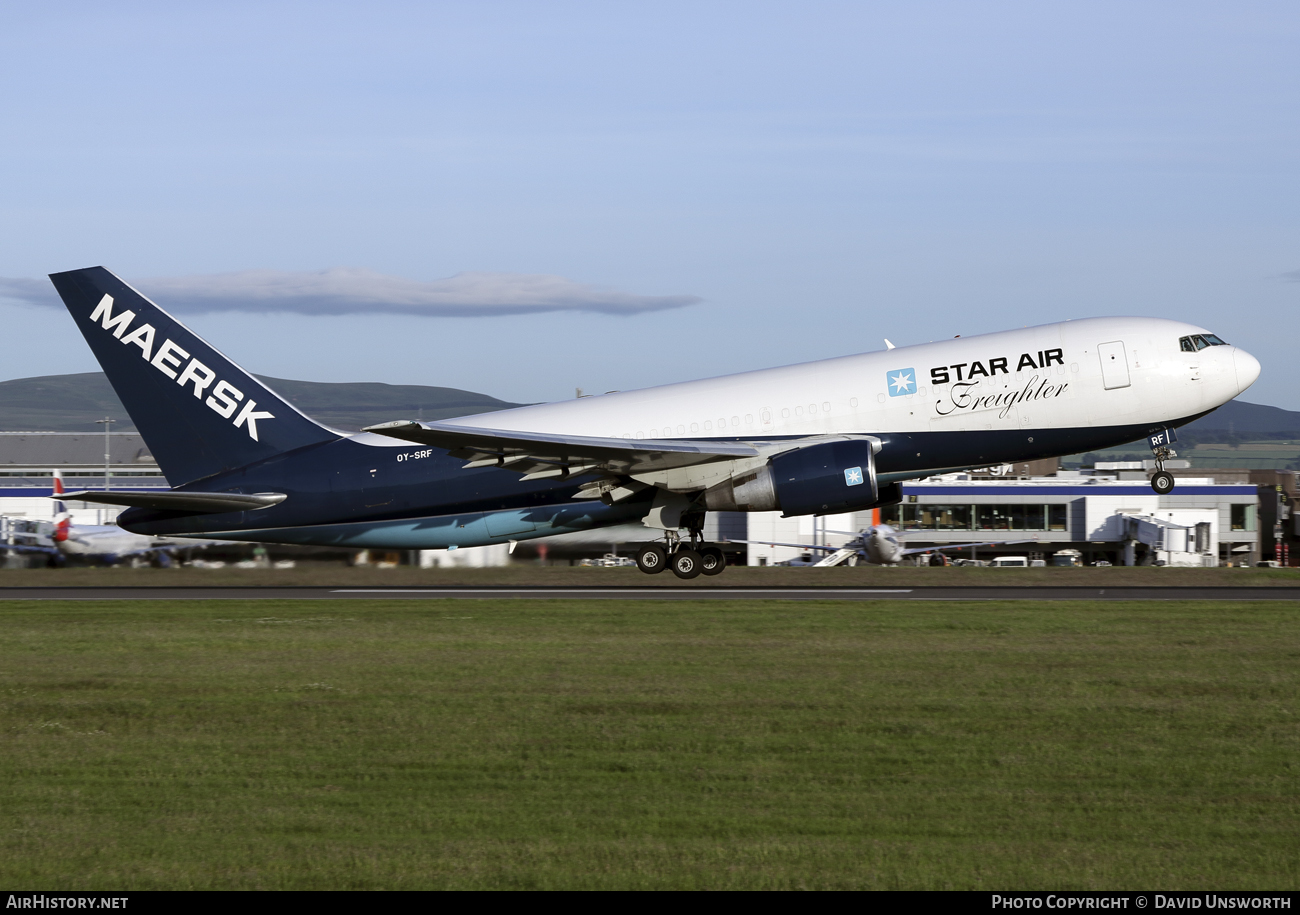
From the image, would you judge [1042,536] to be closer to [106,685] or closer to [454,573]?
[454,573]

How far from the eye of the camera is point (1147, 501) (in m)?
77.1

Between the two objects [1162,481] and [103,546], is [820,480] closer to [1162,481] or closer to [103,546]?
[1162,481]

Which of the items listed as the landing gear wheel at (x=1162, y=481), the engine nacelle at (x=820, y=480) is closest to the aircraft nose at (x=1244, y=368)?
the landing gear wheel at (x=1162, y=481)

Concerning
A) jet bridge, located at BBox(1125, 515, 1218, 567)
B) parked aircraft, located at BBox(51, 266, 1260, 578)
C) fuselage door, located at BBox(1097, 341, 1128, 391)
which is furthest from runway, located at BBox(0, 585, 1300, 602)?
jet bridge, located at BBox(1125, 515, 1218, 567)

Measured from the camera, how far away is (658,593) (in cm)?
3459

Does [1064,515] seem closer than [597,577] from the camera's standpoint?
No

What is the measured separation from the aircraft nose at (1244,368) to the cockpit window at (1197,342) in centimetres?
44

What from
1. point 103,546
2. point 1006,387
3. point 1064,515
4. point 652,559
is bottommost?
point 103,546

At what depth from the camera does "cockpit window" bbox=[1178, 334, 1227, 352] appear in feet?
96.4

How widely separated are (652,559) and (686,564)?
2.97ft

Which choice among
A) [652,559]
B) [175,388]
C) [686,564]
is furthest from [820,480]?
[175,388]

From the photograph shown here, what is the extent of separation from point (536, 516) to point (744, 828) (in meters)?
21.8
